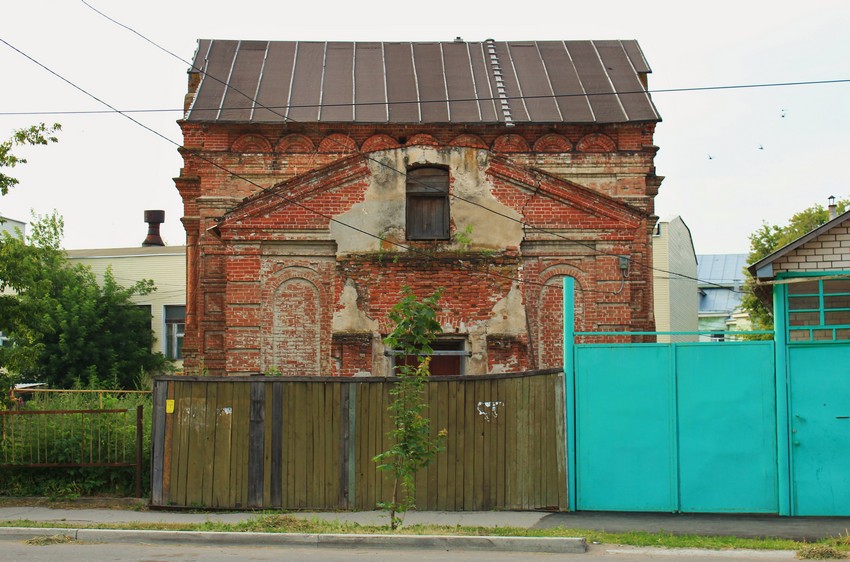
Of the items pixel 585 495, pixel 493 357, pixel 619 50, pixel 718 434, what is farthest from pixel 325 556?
pixel 619 50

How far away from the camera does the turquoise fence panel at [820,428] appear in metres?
12.3

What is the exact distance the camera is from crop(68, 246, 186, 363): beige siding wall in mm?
39906

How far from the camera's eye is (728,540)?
10.9 meters

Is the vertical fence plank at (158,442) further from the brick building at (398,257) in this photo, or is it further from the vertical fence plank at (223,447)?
the brick building at (398,257)

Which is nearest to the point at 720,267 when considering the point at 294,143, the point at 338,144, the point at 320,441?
the point at 338,144

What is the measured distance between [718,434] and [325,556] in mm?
5365

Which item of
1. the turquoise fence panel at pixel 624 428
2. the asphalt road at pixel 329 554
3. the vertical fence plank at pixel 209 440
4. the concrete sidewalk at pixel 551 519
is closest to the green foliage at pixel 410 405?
the asphalt road at pixel 329 554

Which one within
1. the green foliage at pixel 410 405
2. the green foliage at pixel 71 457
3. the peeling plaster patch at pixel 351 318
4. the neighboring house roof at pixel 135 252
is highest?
the neighboring house roof at pixel 135 252

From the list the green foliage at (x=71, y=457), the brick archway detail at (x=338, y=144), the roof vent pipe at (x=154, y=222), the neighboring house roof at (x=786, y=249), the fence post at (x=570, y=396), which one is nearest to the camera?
the neighboring house roof at (x=786, y=249)

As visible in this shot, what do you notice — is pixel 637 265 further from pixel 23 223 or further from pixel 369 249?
pixel 23 223

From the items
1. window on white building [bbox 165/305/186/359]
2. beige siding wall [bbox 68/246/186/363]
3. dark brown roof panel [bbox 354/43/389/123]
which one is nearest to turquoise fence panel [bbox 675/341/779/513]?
dark brown roof panel [bbox 354/43/389/123]

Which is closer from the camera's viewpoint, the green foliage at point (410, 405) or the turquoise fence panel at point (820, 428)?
the green foliage at point (410, 405)

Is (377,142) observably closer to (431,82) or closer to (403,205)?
(431,82)

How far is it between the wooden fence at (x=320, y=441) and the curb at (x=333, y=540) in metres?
2.13
